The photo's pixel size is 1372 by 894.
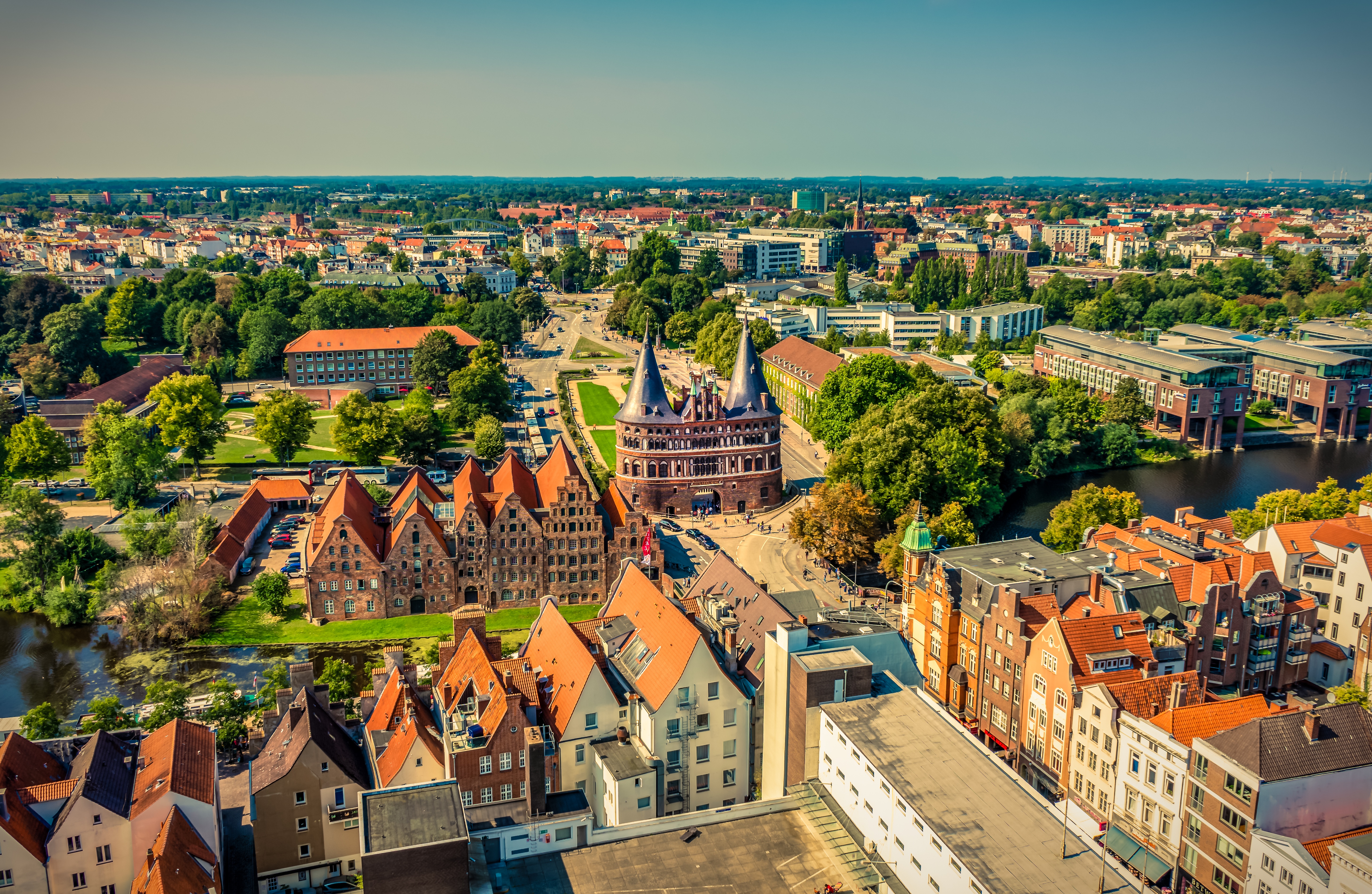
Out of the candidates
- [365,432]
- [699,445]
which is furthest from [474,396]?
[699,445]

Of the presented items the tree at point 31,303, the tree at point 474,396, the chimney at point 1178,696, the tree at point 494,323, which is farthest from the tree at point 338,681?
the tree at point 31,303

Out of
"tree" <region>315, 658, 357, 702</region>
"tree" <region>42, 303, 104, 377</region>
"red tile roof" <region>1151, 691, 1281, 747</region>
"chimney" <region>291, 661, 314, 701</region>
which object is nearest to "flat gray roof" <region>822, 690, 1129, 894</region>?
"red tile roof" <region>1151, 691, 1281, 747</region>

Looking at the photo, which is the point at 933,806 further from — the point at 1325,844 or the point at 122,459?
the point at 122,459

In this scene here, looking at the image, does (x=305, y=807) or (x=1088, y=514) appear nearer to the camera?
(x=305, y=807)

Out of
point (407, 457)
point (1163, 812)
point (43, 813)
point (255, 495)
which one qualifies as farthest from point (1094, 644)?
point (407, 457)

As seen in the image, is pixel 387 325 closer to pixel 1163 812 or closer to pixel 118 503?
pixel 118 503

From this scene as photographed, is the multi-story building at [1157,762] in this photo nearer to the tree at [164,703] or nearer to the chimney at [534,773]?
the chimney at [534,773]

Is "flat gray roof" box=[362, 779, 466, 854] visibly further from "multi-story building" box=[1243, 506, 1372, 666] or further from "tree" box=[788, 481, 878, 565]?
"multi-story building" box=[1243, 506, 1372, 666]
